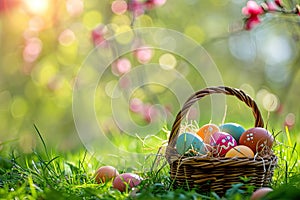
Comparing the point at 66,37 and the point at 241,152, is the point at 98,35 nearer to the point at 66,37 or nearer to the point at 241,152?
the point at 66,37

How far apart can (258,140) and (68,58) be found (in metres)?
3.30

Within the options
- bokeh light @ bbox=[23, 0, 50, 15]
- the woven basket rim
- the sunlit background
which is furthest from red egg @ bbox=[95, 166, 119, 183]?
bokeh light @ bbox=[23, 0, 50, 15]

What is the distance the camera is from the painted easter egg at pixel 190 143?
73.8 inches

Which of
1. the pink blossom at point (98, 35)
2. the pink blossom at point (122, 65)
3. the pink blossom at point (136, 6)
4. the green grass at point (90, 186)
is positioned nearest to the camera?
the green grass at point (90, 186)

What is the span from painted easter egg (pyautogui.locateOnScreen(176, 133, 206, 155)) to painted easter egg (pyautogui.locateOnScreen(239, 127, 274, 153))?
16cm

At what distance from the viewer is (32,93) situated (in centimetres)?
490

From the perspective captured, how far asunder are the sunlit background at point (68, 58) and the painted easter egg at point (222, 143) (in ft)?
7.73

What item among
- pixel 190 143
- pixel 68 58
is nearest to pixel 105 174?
pixel 190 143

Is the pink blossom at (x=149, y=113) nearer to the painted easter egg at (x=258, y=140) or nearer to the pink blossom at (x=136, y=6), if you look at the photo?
the pink blossom at (x=136, y=6)

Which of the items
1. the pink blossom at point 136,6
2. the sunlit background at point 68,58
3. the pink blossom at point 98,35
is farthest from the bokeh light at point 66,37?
the pink blossom at point 136,6

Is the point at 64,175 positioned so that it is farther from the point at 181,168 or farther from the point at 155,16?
the point at 155,16

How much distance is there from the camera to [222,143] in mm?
1883

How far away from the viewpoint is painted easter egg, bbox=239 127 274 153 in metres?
1.87

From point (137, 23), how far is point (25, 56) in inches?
40.8
